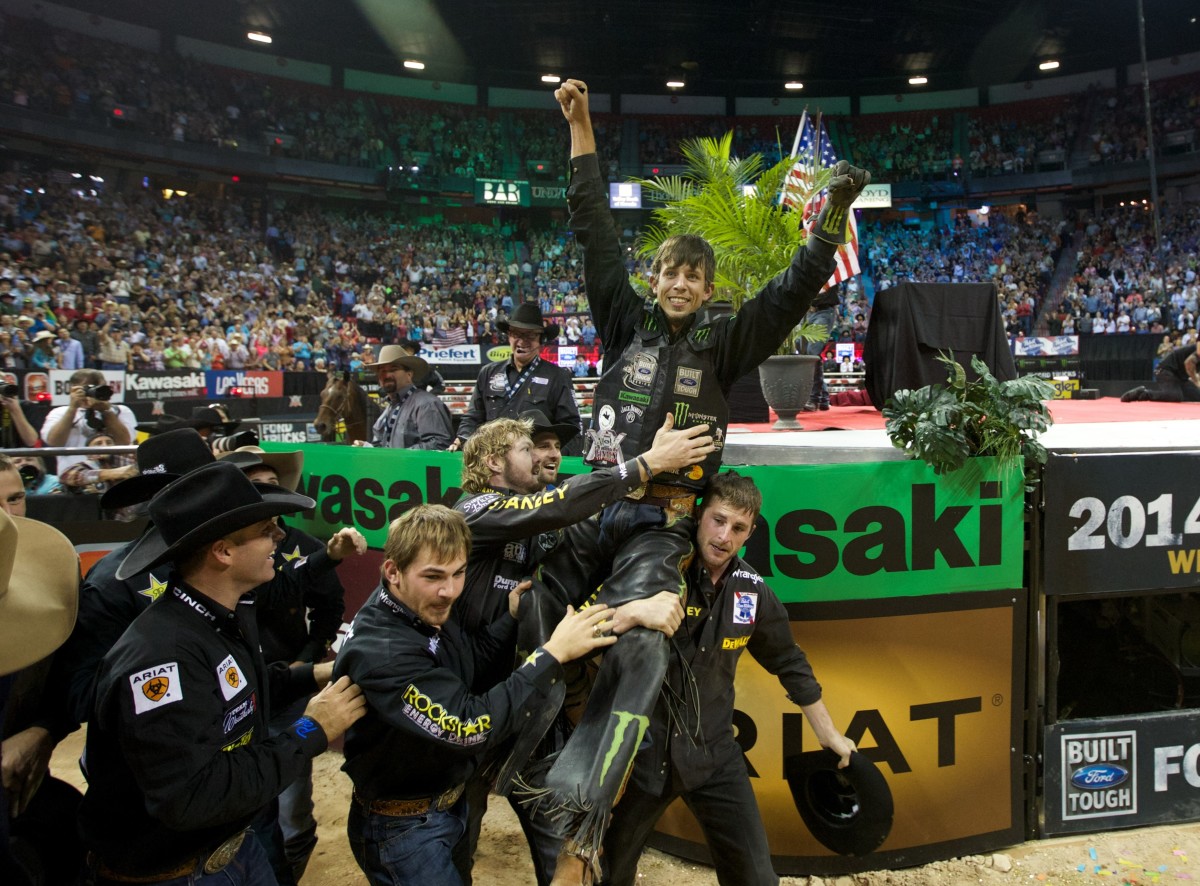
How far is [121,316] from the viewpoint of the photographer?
18.7 metres

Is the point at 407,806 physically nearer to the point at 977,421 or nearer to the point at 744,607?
the point at 744,607

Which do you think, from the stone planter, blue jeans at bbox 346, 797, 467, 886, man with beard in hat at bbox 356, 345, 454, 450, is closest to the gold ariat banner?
blue jeans at bbox 346, 797, 467, 886

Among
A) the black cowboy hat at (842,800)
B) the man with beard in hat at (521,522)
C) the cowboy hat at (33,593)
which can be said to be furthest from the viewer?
the black cowboy hat at (842,800)

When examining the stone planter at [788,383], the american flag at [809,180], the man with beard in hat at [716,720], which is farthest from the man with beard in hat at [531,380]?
the man with beard in hat at [716,720]

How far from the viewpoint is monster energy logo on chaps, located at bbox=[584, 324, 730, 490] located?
3.21 meters

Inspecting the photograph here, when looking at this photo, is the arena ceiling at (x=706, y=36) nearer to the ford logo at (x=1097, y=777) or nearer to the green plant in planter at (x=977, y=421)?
the green plant in planter at (x=977, y=421)

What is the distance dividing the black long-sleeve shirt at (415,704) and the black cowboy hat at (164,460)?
→ 4.06ft

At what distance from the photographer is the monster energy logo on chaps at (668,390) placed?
10.5 feet

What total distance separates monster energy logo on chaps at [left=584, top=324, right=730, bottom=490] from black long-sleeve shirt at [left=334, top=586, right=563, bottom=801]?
1.01 m

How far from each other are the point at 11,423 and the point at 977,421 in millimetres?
8482

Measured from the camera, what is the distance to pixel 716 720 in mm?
3289

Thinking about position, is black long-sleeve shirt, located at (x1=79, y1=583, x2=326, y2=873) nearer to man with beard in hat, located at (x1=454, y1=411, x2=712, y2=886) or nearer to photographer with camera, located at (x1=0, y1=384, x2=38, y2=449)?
man with beard in hat, located at (x1=454, y1=411, x2=712, y2=886)

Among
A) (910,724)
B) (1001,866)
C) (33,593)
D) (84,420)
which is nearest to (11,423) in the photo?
(84,420)

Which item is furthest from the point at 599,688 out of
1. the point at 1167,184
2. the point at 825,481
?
the point at 1167,184
